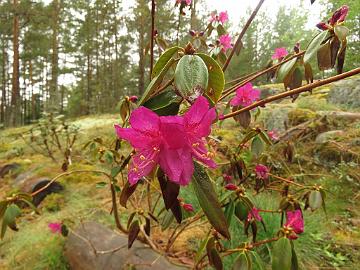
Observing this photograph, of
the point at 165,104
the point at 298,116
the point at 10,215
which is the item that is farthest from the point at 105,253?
the point at 298,116

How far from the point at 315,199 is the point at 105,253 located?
45.7 inches

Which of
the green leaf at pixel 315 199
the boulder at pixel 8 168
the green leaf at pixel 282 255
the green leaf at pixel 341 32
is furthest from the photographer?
the boulder at pixel 8 168

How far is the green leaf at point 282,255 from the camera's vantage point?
806 millimetres

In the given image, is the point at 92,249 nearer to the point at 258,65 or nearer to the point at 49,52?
the point at 49,52

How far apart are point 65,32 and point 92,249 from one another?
14079mm

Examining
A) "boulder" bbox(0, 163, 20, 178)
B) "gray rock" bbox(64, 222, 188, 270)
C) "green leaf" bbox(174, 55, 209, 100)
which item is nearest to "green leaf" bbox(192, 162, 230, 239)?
"green leaf" bbox(174, 55, 209, 100)

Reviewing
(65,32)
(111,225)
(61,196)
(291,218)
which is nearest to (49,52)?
(65,32)

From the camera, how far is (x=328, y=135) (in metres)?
3.17

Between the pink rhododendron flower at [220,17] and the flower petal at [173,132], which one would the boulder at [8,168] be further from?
the flower petal at [173,132]

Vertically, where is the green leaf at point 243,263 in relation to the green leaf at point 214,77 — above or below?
below

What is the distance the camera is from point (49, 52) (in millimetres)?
14555

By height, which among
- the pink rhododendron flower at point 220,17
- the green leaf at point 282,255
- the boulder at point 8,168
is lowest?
the boulder at point 8,168

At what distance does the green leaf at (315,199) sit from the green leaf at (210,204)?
2.96 feet

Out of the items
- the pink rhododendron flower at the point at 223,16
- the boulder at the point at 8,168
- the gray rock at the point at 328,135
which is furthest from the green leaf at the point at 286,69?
the boulder at the point at 8,168
